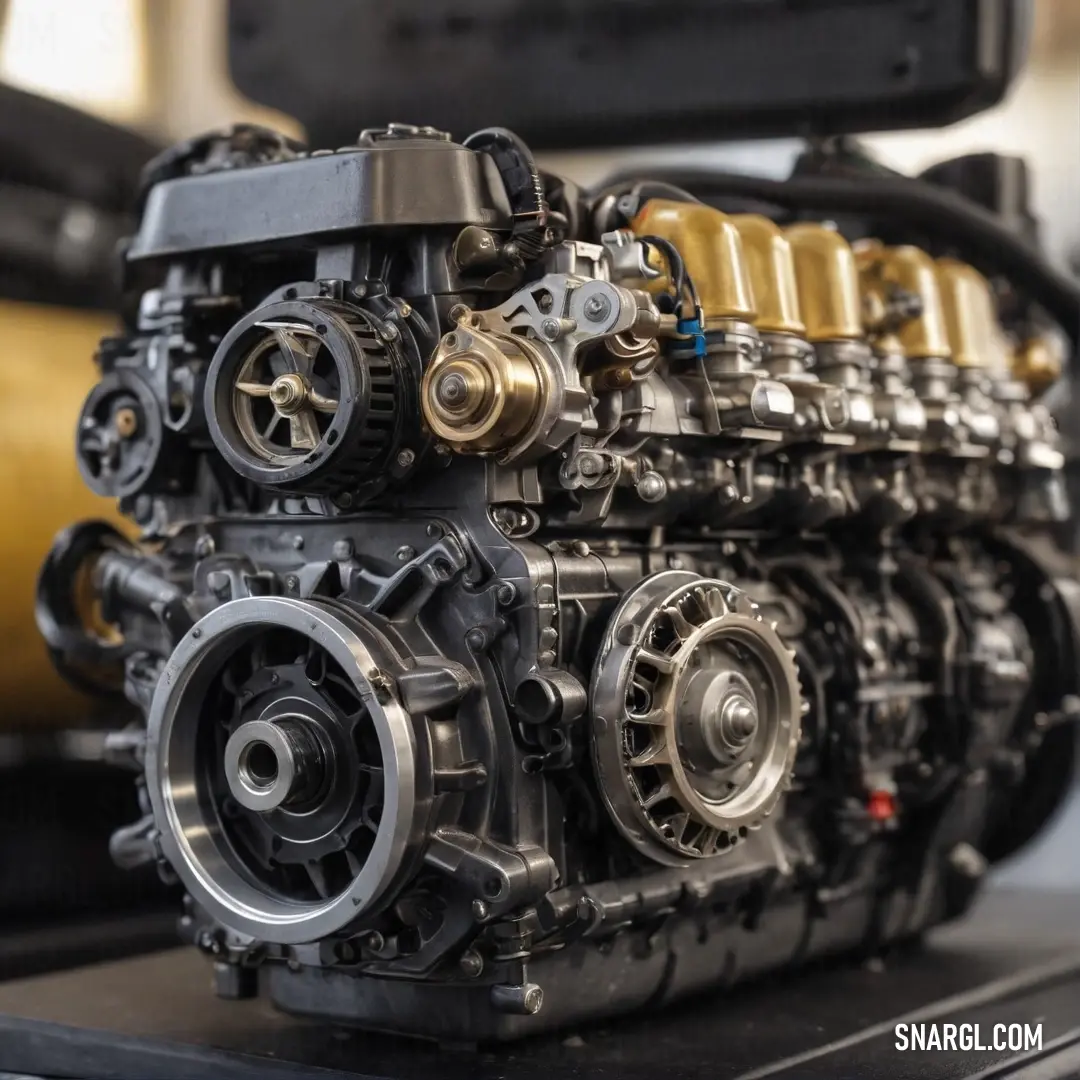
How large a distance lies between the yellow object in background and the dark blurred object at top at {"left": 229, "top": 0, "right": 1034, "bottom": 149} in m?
0.79

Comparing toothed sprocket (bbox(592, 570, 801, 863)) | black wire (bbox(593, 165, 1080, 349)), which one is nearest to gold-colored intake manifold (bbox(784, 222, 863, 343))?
black wire (bbox(593, 165, 1080, 349))

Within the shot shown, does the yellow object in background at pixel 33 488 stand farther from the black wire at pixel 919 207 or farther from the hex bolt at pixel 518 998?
the hex bolt at pixel 518 998

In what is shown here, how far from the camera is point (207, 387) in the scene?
8.54 ft

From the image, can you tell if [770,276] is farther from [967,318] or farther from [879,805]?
[879,805]

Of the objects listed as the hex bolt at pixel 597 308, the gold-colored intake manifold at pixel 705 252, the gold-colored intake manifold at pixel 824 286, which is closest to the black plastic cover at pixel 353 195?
the hex bolt at pixel 597 308

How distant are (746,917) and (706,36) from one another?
6.34ft

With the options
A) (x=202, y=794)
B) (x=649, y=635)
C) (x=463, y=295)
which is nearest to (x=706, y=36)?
(x=463, y=295)

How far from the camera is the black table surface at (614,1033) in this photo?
259cm

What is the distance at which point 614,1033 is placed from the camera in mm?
2783

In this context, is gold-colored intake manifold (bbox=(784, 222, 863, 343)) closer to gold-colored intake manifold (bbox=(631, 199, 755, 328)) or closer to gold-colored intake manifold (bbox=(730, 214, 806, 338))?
gold-colored intake manifold (bbox=(730, 214, 806, 338))

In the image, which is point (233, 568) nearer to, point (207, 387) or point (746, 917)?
point (207, 387)

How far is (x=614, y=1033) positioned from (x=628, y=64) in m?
2.16

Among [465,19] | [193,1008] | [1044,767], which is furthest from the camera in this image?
[465,19]

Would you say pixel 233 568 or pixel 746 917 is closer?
pixel 233 568
